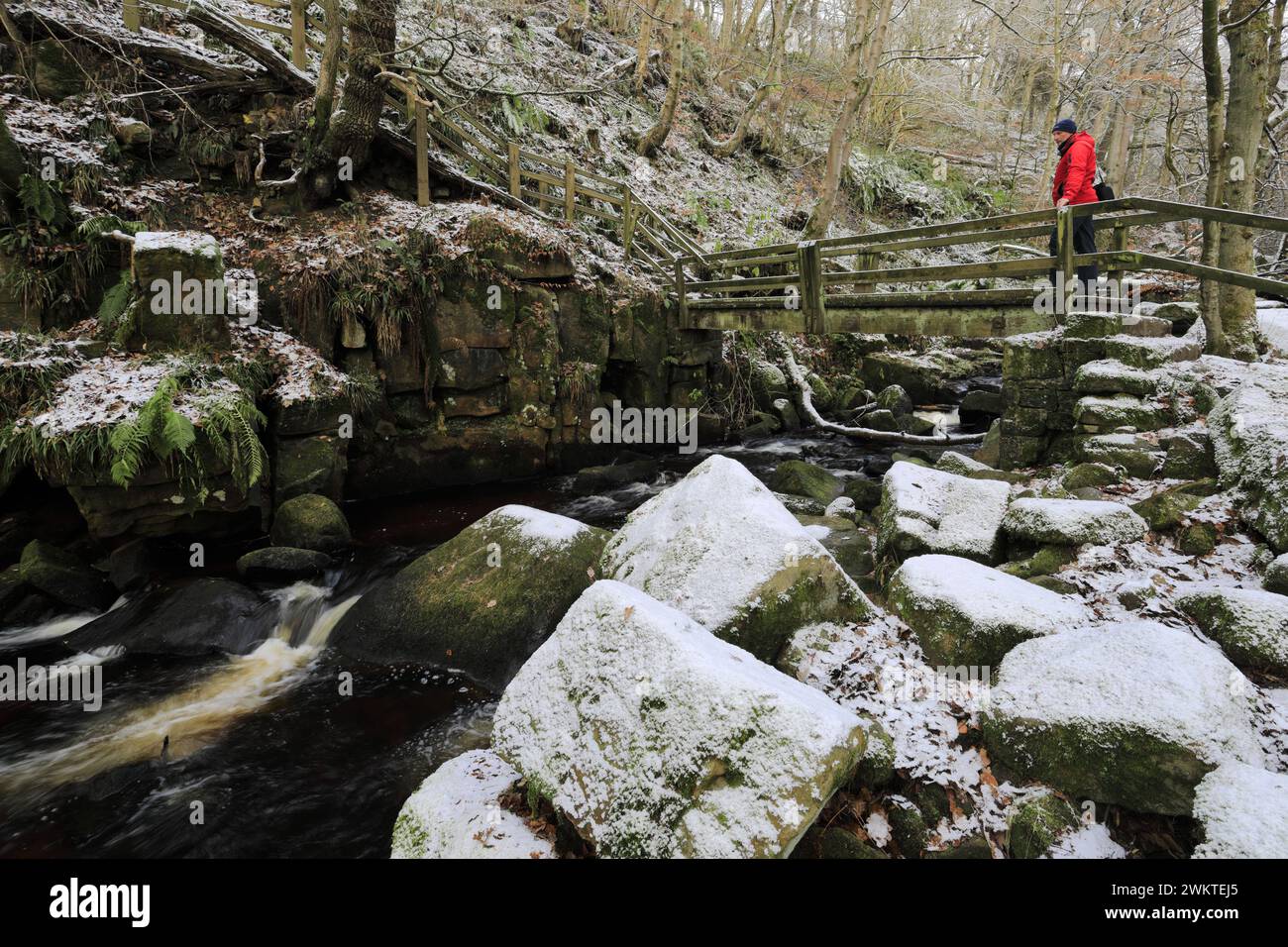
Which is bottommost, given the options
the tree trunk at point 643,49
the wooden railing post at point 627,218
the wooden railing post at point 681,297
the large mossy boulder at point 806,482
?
the large mossy boulder at point 806,482

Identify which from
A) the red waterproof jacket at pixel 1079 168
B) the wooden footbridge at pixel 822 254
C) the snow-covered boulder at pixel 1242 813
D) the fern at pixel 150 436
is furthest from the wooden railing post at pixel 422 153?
the snow-covered boulder at pixel 1242 813

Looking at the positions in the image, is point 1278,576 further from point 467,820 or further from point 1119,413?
point 467,820

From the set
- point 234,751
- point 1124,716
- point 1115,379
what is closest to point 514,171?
point 1115,379

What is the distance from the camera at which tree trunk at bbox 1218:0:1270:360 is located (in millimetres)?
5715

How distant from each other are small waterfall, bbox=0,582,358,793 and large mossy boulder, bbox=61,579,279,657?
0.54ft

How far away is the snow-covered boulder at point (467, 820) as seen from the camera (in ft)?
8.38

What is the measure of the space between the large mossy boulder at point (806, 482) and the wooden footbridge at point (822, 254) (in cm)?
210

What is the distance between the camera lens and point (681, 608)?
3.68 metres

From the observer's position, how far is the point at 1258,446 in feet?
14.1

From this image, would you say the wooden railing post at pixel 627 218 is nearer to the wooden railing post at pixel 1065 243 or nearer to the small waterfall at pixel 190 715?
the wooden railing post at pixel 1065 243

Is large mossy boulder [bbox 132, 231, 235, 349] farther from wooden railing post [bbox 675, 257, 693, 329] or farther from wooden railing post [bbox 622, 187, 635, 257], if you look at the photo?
wooden railing post [bbox 675, 257, 693, 329]

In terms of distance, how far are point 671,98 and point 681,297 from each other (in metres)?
7.39
